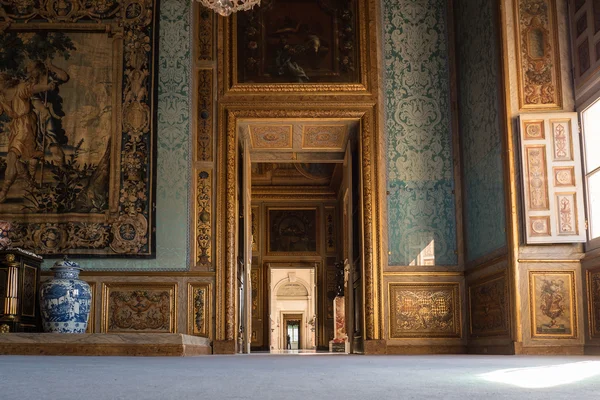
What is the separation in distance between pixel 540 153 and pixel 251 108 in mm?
3682

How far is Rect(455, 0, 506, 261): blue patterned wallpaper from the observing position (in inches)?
314

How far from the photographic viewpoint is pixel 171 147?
30.3 feet

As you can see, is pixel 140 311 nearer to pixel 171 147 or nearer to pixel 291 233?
pixel 171 147

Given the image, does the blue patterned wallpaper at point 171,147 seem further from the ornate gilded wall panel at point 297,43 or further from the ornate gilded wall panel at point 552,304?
the ornate gilded wall panel at point 552,304

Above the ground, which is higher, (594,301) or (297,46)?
(297,46)

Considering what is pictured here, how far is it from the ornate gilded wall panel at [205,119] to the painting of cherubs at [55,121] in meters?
1.12

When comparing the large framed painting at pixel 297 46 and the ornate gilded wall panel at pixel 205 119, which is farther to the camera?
the large framed painting at pixel 297 46

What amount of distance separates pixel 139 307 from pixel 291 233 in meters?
7.55

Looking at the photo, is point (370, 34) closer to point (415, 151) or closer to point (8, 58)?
point (415, 151)

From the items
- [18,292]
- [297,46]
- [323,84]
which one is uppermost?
[297,46]

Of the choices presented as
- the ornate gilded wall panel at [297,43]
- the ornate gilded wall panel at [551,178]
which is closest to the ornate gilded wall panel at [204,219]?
the ornate gilded wall panel at [297,43]

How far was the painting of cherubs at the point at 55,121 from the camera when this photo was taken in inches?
359

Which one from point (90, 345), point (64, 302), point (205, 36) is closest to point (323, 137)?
point (205, 36)

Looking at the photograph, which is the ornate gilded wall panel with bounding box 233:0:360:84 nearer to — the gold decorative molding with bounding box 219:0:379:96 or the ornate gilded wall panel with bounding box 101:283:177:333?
the gold decorative molding with bounding box 219:0:379:96
